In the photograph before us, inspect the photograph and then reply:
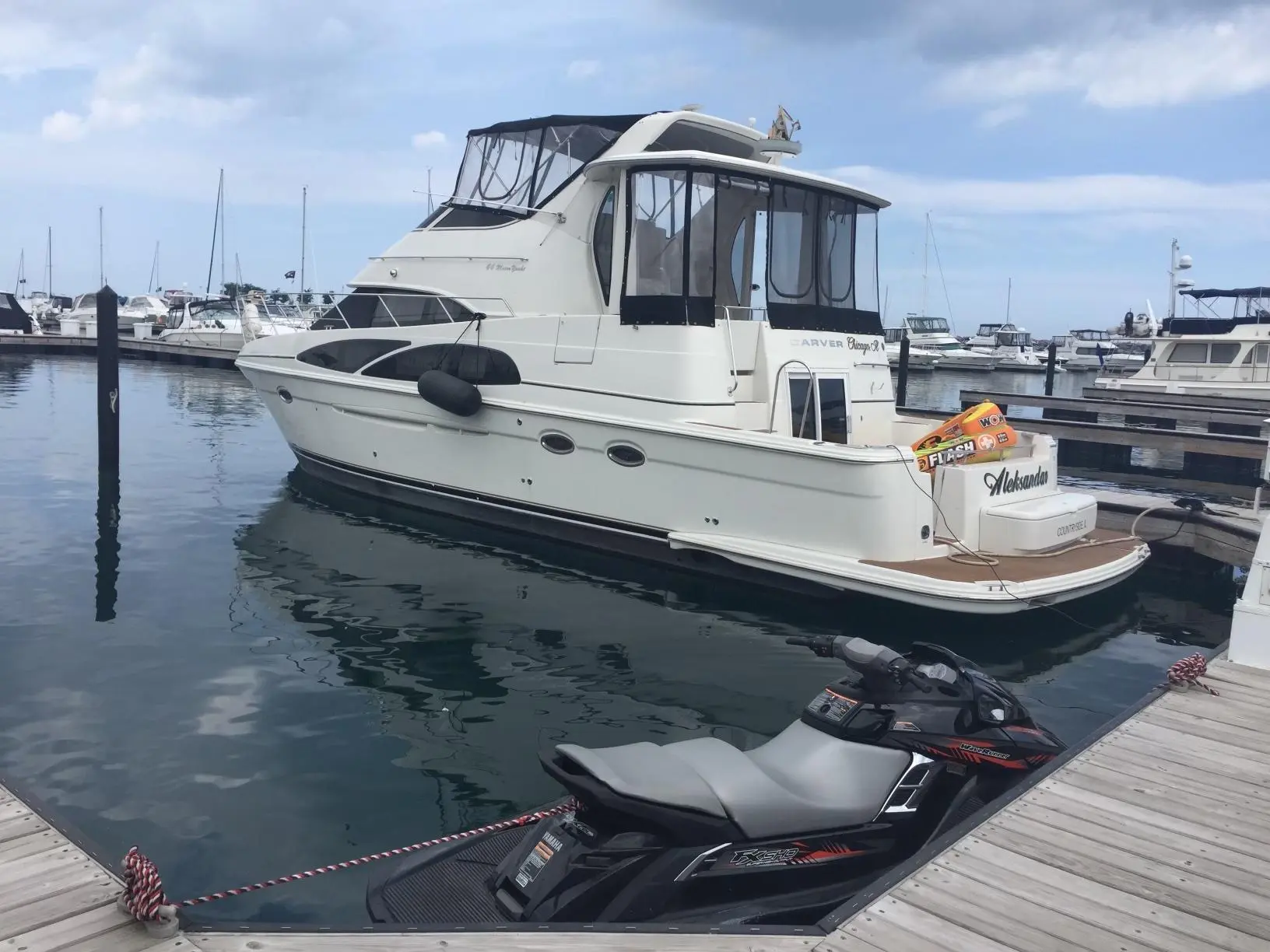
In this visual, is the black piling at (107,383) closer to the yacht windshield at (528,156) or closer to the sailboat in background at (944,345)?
the yacht windshield at (528,156)

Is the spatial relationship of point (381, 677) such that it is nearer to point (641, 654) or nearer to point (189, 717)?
point (189, 717)

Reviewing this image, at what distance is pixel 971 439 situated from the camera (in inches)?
326

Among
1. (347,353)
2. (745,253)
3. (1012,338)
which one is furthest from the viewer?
(1012,338)

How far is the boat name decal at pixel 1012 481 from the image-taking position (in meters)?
8.15

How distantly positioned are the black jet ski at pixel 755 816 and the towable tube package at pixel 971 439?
4.16 metres

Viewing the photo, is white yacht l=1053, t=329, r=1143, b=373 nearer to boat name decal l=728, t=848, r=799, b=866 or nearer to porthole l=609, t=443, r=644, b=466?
porthole l=609, t=443, r=644, b=466

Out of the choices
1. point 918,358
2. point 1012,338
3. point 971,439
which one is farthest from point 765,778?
point 1012,338

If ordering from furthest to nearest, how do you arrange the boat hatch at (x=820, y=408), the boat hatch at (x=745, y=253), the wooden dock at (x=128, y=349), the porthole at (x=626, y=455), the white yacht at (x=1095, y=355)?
the white yacht at (x=1095, y=355), the wooden dock at (x=128, y=349), the boat hatch at (x=820, y=408), the boat hatch at (x=745, y=253), the porthole at (x=626, y=455)

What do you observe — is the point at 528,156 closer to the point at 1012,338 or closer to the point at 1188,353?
the point at 1188,353

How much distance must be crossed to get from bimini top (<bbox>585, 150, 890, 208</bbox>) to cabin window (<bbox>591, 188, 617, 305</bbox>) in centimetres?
36

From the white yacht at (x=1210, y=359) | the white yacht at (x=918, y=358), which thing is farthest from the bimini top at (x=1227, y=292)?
the white yacht at (x=918, y=358)

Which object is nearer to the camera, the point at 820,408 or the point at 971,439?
the point at 971,439

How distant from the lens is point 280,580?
28.1 ft

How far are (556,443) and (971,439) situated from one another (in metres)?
3.65
